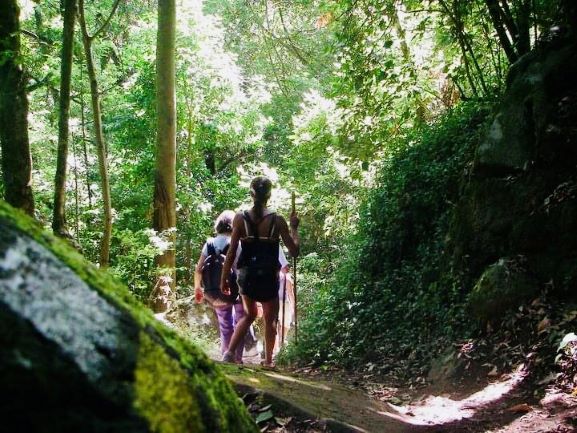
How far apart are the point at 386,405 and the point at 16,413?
4.48m

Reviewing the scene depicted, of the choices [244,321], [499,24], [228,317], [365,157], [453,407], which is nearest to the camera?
[453,407]

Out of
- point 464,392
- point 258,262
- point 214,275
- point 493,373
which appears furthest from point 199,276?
point 493,373

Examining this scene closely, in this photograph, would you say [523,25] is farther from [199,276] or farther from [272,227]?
[199,276]

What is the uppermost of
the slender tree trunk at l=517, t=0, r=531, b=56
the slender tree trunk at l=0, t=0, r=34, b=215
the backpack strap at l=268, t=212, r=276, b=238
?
the slender tree trunk at l=517, t=0, r=531, b=56

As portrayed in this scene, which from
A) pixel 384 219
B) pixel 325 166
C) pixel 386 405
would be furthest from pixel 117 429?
pixel 325 166

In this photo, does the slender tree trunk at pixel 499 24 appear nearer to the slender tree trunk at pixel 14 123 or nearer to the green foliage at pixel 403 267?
the green foliage at pixel 403 267

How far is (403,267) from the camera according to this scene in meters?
8.95

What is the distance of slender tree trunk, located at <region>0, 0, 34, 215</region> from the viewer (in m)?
6.88

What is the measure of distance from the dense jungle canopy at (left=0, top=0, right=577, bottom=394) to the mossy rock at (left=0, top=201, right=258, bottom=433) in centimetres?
442

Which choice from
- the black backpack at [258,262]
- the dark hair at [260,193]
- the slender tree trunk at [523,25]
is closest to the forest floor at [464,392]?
the black backpack at [258,262]

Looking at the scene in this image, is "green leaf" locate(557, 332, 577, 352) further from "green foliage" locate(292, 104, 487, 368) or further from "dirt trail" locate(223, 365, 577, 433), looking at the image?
"green foliage" locate(292, 104, 487, 368)

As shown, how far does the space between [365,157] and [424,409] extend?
6.99 metres

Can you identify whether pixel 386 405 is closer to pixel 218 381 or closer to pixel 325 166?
pixel 218 381

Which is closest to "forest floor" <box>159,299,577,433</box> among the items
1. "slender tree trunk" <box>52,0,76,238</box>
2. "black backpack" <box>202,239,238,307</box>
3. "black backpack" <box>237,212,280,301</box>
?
"black backpack" <box>237,212,280,301</box>
